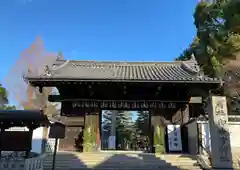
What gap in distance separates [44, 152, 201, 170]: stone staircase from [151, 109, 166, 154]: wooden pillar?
0.98 m

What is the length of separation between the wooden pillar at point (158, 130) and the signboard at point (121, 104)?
1.34 feet

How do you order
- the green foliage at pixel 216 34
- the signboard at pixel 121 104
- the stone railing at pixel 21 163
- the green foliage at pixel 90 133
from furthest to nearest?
the green foliage at pixel 216 34
the signboard at pixel 121 104
the green foliage at pixel 90 133
the stone railing at pixel 21 163

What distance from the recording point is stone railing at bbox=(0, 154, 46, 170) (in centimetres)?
942

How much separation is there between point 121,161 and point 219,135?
14.1 ft

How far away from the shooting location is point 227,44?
22266 mm

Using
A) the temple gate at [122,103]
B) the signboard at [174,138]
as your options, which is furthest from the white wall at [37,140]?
the signboard at [174,138]

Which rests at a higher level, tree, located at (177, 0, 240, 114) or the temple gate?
tree, located at (177, 0, 240, 114)

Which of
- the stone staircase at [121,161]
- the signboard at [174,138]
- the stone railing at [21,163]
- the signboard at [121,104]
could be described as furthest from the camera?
the signboard at [121,104]

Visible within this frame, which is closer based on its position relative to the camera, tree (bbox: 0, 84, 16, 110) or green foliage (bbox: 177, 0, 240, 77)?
green foliage (bbox: 177, 0, 240, 77)

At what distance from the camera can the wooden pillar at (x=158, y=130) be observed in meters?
12.9

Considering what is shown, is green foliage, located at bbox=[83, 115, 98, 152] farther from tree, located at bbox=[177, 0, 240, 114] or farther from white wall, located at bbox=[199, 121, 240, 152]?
tree, located at bbox=[177, 0, 240, 114]

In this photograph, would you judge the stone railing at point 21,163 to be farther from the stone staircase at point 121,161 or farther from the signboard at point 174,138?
the signboard at point 174,138

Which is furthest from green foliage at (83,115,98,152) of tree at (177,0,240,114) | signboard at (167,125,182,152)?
tree at (177,0,240,114)

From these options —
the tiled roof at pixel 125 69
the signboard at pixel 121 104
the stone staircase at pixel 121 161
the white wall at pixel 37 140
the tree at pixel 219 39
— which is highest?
the tree at pixel 219 39
